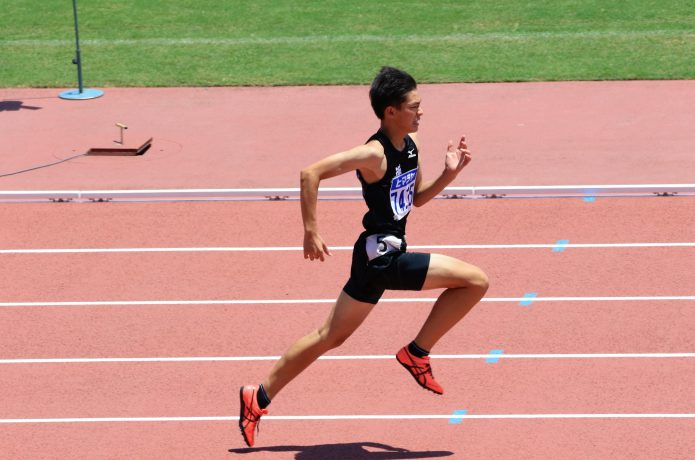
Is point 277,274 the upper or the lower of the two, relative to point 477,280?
lower

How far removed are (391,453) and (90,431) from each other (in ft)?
7.00

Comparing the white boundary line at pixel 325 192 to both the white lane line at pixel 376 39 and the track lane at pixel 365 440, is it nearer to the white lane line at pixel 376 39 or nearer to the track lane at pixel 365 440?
the track lane at pixel 365 440

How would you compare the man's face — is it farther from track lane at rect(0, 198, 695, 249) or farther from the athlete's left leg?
track lane at rect(0, 198, 695, 249)

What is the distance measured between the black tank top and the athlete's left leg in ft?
1.15

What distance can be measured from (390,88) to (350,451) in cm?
243

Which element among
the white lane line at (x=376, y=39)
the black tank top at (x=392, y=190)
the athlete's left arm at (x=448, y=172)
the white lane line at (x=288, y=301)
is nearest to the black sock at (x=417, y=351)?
the black tank top at (x=392, y=190)

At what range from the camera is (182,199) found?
13.1 m

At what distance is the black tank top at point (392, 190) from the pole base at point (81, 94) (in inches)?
425

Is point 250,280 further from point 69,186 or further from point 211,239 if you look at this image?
point 69,186

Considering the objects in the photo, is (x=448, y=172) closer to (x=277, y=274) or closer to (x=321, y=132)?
(x=277, y=274)

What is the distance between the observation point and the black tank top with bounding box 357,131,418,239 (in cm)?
752

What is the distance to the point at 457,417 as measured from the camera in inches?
323

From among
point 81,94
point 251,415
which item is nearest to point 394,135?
point 251,415

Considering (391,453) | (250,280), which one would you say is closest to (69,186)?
(250,280)
